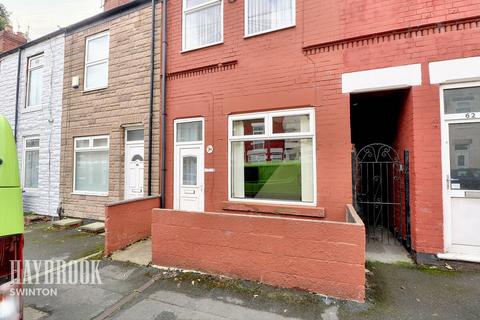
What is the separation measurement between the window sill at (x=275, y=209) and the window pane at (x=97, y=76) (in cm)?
543

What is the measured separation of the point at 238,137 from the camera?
577cm

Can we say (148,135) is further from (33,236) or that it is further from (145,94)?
(33,236)

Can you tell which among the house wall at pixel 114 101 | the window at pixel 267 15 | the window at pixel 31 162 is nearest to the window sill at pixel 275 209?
the house wall at pixel 114 101

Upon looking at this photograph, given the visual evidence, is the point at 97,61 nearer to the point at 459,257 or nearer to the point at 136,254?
the point at 136,254

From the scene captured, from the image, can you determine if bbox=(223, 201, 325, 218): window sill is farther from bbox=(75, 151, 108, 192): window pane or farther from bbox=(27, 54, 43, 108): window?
bbox=(27, 54, 43, 108): window

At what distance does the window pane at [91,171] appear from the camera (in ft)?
24.7

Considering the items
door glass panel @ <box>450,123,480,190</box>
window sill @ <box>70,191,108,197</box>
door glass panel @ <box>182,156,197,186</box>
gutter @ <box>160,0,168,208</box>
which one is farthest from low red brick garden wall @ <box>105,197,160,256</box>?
door glass panel @ <box>450,123,480,190</box>

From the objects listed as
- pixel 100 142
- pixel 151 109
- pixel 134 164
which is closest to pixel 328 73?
pixel 151 109

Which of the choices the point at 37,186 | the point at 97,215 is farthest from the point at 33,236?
the point at 37,186

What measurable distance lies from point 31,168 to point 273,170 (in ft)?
29.4

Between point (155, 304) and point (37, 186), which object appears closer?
point (155, 304)

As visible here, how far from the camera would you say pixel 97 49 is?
7918mm

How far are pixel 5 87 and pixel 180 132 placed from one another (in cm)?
856

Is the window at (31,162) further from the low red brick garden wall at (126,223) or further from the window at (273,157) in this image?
the window at (273,157)
